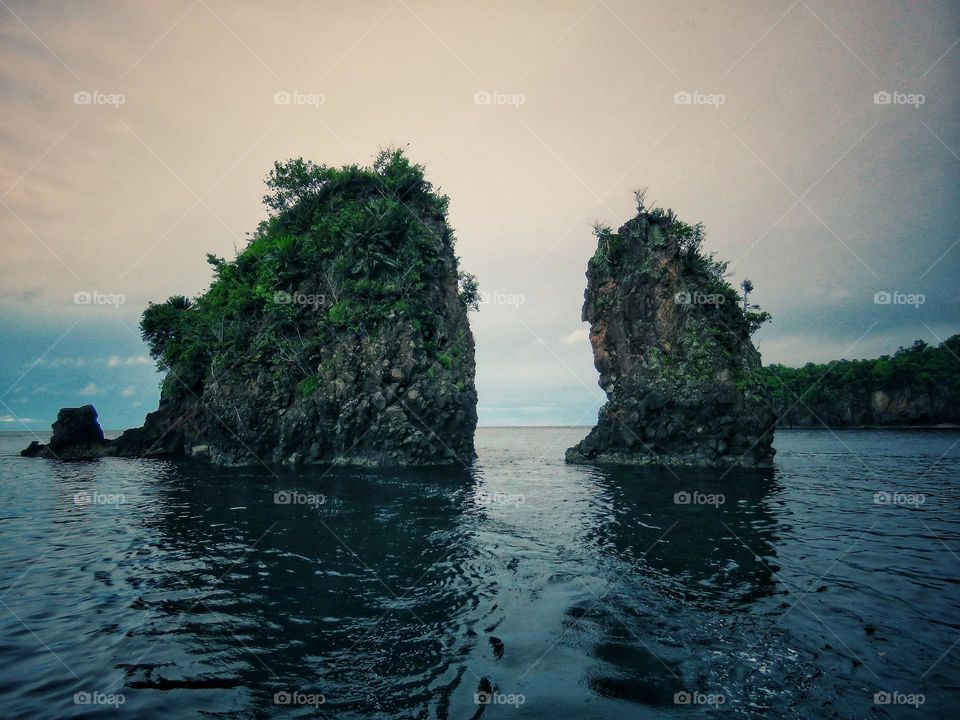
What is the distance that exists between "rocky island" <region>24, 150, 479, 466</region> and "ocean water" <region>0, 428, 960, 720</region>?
14.6 meters

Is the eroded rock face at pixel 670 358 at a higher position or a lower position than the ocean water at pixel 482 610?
higher

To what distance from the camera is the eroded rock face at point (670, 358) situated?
28141 millimetres

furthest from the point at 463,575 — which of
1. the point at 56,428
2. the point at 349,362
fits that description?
the point at 56,428

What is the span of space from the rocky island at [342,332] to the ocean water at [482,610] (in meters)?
14.6

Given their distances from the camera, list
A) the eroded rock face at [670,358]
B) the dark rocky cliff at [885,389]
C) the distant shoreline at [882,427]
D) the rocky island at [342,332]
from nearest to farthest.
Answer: the eroded rock face at [670,358], the rocky island at [342,332], the dark rocky cliff at [885,389], the distant shoreline at [882,427]

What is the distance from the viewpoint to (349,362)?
102 feet

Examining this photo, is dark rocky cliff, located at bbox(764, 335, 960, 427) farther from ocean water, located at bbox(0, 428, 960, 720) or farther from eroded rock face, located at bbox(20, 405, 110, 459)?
eroded rock face, located at bbox(20, 405, 110, 459)

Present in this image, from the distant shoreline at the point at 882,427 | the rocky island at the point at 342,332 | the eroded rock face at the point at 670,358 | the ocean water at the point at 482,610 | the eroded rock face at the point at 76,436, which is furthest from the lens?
the distant shoreline at the point at 882,427

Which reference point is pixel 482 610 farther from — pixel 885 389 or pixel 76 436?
pixel 885 389

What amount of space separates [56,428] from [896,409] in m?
122

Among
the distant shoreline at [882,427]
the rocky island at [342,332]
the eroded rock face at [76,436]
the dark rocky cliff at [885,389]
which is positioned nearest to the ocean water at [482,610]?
the rocky island at [342,332]

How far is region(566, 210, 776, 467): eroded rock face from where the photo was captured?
28.1m

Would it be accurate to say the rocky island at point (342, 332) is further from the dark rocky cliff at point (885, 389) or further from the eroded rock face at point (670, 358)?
the dark rocky cliff at point (885, 389)

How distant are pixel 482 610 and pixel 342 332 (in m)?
27.6
